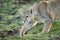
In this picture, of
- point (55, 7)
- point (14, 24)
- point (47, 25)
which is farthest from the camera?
point (14, 24)

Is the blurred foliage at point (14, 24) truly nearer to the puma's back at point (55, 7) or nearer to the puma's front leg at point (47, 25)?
the puma's front leg at point (47, 25)

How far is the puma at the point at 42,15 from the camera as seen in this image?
15.1ft

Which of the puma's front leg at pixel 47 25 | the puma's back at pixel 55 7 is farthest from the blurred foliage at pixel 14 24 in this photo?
the puma's back at pixel 55 7

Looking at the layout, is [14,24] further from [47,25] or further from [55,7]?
[55,7]

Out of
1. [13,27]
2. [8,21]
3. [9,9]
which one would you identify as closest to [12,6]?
[9,9]

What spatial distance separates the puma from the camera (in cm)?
459

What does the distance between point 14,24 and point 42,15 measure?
0.62 m

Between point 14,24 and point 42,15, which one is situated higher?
point 42,15

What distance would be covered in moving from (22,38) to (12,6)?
1957 mm

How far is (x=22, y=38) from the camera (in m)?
4.33

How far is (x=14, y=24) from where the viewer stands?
4957mm

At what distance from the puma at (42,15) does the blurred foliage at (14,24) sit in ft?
0.37

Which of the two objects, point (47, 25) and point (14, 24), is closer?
point (47, 25)

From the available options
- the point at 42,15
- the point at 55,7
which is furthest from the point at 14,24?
the point at 55,7
